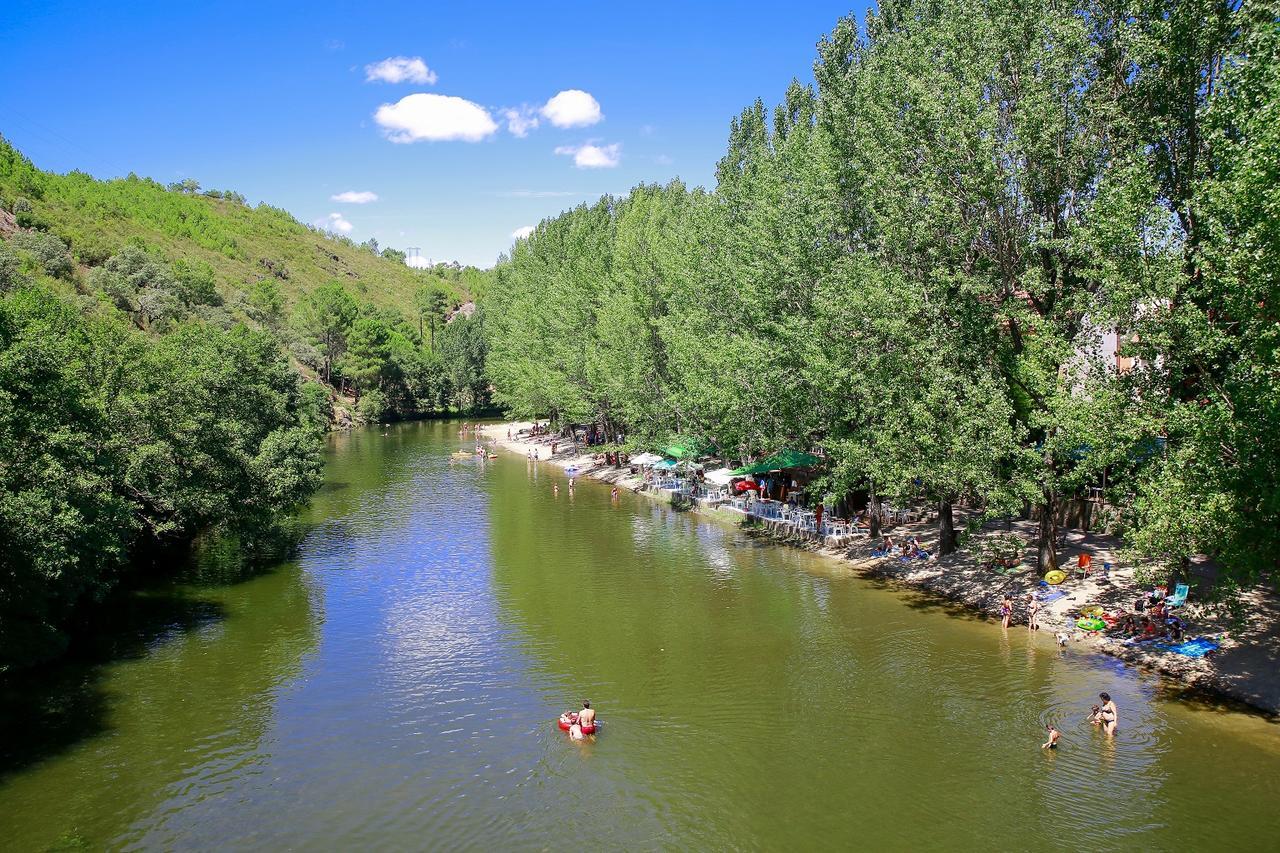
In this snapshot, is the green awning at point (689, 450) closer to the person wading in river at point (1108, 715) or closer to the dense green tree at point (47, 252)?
the person wading in river at point (1108, 715)

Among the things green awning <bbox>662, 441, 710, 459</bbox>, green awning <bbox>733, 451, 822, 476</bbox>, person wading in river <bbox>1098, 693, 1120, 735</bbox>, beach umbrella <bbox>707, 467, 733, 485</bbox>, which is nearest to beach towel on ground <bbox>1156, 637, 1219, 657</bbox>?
person wading in river <bbox>1098, 693, 1120, 735</bbox>

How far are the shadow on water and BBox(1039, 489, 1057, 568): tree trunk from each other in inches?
1285

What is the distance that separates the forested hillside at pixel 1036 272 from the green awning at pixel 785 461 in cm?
85

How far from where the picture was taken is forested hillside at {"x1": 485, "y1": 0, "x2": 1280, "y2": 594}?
20.5 metres

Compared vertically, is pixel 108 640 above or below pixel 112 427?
below

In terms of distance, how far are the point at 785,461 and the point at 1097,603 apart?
18.8m

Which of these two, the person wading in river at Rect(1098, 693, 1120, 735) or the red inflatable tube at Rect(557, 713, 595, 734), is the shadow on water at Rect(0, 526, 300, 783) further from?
the person wading in river at Rect(1098, 693, 1120, 735)

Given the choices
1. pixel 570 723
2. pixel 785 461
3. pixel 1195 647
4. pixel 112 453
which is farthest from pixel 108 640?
pixel 1195 647

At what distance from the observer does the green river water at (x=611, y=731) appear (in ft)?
58.1

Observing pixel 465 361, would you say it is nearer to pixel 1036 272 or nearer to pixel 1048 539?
pixel 1048 539

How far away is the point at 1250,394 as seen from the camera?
19.2 m

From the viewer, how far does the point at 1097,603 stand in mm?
28094

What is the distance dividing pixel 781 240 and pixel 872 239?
7.00m

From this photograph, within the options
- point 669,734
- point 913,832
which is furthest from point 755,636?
point 913,832
